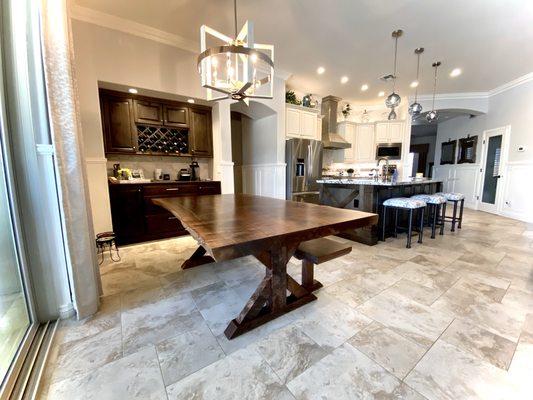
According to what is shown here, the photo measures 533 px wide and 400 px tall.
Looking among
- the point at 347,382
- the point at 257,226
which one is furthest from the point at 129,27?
the point at 347,382

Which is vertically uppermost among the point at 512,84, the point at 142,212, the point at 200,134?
the point at 512,84

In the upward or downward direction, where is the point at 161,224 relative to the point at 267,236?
downward

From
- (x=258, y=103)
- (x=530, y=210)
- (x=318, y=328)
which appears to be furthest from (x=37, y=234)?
(x=530, y=210)

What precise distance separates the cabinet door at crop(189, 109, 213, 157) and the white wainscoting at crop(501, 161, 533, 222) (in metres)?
6.62

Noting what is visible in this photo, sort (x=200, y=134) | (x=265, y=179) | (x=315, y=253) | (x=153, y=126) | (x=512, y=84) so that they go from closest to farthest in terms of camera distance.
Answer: (x=315, y=253), (x=153, y=126), (x=200, y=134), (x=512, y=84), (x=265, y=179)

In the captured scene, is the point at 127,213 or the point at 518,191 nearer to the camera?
the point at 127,213

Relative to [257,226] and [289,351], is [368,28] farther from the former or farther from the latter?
[289,351]

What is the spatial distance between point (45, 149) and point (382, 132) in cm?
686

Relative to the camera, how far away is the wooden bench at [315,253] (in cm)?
153

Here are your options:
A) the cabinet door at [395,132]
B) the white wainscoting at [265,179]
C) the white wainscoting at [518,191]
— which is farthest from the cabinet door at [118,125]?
the white wainscoting at [518,191]

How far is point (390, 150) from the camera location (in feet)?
20.0

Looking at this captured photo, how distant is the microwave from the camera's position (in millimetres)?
5977

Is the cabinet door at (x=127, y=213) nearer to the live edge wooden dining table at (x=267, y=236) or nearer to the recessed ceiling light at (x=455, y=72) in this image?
the live edge wooden dining table at (x=267, y=236)

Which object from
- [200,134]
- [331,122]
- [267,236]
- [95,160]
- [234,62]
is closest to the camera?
[267,236]
